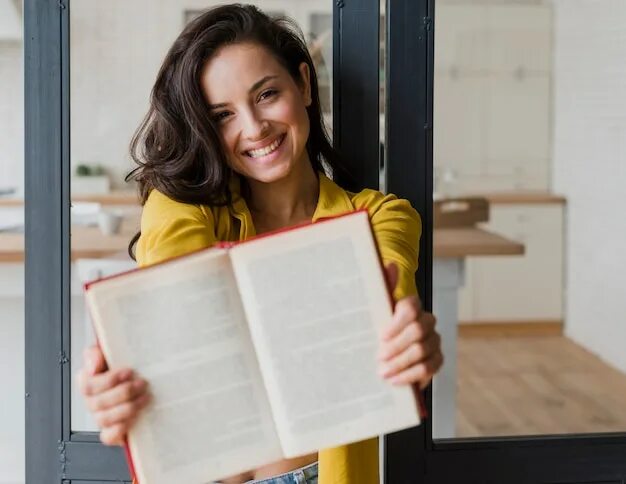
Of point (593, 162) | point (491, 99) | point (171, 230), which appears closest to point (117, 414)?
point (171, 230)

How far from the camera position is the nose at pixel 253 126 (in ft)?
3.71

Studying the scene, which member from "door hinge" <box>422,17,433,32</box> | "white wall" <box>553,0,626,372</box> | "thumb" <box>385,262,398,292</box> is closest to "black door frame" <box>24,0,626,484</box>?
"door hinge" <box>422,17,433,32</box>

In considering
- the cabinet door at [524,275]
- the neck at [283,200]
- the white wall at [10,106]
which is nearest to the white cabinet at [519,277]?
the cabinet door at [524,275]

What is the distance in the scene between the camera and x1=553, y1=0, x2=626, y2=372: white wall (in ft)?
4.76

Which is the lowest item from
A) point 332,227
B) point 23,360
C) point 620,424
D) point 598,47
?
point 620,424

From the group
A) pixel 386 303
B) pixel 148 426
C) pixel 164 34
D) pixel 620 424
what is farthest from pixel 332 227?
pixel 620 424

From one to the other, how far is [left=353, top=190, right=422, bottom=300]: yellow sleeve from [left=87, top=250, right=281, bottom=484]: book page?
0.19 meters

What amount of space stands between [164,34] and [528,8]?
59 centimetres

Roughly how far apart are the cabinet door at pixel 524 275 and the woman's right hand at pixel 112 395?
697 mm

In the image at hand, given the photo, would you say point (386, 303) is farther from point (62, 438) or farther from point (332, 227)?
point (62, 438)

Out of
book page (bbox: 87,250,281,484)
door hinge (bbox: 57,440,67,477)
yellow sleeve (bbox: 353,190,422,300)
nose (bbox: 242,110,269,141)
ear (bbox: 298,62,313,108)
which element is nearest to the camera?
book page (bbox: 87,250,281,484)

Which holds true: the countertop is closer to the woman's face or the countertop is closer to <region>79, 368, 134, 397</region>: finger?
the woman's face

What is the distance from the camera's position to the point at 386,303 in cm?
90

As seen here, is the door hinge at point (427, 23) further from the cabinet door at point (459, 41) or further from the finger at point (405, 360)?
the finger at point (405, 360)
